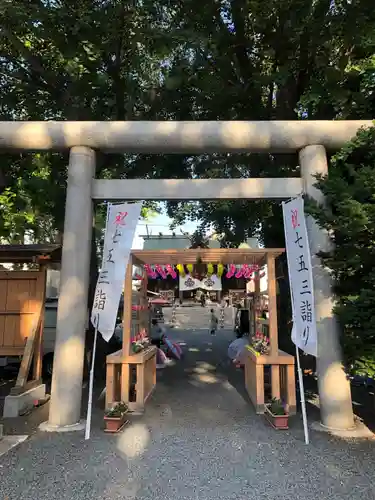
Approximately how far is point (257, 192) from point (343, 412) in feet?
11.6

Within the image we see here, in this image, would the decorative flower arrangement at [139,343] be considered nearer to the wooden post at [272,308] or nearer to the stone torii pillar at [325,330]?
the wooden post at [272,308]

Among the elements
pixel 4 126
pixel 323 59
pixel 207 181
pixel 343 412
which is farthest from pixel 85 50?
pixel 343 412

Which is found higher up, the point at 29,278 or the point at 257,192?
the point at 257,192

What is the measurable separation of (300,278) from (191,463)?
2890mm

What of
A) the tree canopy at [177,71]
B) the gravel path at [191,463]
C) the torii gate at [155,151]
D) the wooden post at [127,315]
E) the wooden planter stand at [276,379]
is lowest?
the gravel path at [191,463]

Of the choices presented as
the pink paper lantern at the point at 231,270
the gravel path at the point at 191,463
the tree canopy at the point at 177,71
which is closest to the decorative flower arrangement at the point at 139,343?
the gravel path at the point at 191,463

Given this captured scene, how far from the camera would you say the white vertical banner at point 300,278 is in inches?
215

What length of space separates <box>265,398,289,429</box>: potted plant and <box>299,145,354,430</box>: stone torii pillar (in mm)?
550

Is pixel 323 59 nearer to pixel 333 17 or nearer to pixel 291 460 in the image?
pixel 333 17

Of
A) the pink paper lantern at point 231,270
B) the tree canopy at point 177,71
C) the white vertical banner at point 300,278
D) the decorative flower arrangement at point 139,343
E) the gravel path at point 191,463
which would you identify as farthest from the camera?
the pink paper lantern at point 231,270

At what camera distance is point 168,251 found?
707cm

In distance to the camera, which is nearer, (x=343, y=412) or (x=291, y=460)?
(x=291, y=460)

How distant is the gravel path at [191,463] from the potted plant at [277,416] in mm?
136

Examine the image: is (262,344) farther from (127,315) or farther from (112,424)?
(112,424)
